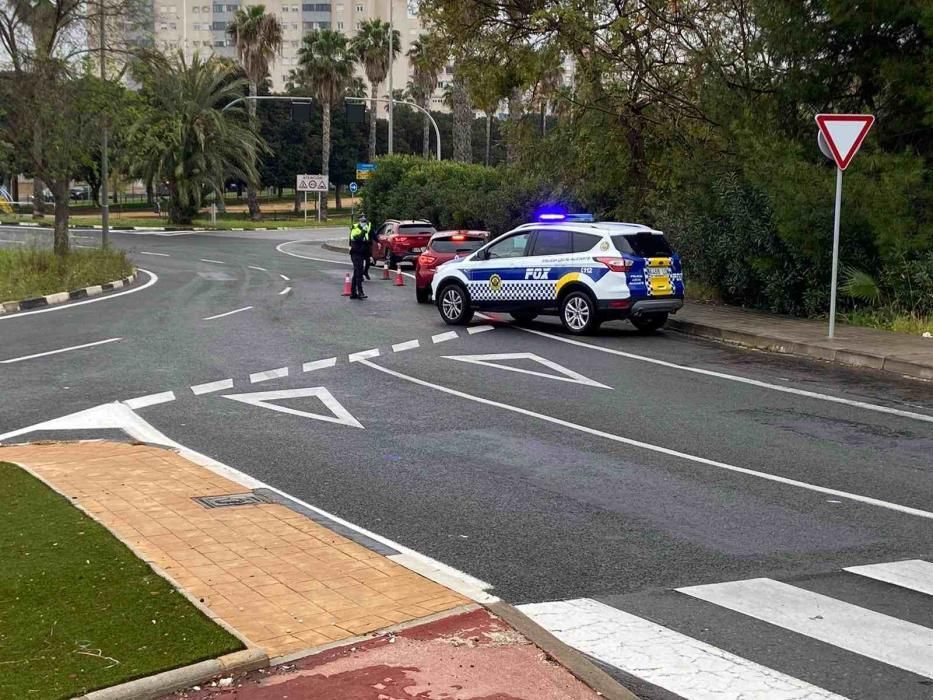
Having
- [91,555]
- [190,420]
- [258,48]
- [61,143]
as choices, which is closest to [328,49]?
[258,48]

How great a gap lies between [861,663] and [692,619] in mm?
924

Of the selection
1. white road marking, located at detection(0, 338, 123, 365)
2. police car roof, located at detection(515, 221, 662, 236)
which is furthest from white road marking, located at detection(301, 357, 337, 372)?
police car roof, located at detection(515, 221, 662, 236)

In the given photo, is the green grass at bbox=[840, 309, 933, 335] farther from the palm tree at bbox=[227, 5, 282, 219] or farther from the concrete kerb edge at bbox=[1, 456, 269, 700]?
the palm tree at bbox=[227, 5, 282, 219]

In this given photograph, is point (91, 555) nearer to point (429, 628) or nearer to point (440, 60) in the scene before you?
point (429, 628)

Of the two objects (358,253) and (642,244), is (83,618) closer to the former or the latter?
(642,244)

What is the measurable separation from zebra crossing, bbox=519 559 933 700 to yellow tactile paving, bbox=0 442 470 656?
0.89 metres

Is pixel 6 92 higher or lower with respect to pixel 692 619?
higher

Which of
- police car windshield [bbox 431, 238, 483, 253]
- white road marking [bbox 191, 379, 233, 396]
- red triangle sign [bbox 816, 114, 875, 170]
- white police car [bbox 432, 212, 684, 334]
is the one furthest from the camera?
police car windshield [bbox 431, 238, 483, 253]

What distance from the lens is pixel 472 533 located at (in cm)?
782

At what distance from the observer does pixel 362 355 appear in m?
16.7

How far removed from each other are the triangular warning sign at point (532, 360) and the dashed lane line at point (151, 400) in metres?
4.39

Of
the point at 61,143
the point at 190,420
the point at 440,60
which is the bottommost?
the point at 190,420

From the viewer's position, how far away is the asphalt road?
232 inches

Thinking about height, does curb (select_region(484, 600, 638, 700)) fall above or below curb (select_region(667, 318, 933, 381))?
below
